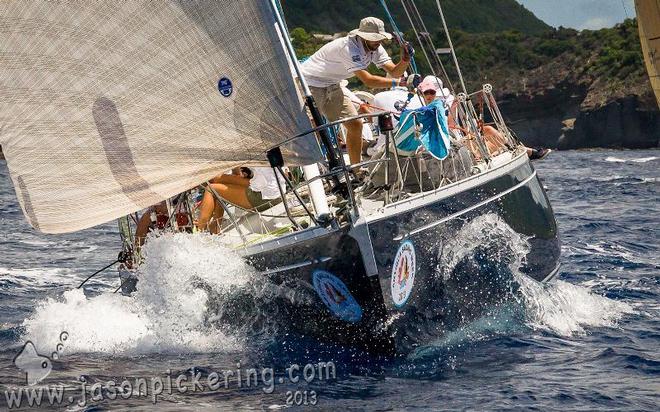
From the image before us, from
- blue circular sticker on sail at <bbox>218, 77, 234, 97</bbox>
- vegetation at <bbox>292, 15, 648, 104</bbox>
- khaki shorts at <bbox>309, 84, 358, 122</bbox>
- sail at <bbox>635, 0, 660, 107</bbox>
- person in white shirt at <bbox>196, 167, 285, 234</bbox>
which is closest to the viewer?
blue circular sticker on sail at <bbox>218, 77, 234, 97</bbox>

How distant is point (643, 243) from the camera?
13258mm

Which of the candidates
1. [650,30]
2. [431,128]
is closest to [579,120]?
[650,30]

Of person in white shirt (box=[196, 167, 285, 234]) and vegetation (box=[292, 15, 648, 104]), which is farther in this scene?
vegetation (box=[292, 15, 648, 104])

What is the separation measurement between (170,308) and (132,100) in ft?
5.10

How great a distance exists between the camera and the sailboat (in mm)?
7215

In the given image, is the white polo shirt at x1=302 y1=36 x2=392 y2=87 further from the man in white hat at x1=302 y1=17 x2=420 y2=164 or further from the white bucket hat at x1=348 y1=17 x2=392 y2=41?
the white bucket hat at x1=348 y1=17 x2=392 y2=41

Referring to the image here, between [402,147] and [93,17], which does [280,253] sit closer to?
[402,147]

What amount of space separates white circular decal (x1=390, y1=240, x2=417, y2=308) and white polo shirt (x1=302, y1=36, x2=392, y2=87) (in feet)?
6.46

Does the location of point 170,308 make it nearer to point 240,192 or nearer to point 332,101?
point 240,192

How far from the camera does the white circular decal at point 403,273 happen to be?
7.25 metres

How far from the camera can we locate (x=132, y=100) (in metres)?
7.81

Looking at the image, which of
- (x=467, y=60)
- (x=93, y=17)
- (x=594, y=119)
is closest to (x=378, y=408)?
(x=93, y=17)

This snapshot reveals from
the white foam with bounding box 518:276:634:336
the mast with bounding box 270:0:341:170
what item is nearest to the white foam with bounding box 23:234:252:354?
the mast with bounding box 270:0:341:170

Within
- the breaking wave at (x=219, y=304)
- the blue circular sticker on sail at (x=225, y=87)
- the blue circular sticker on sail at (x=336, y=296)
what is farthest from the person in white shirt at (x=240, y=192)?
the blue circular sticker on sail at (x=336, y=296)
